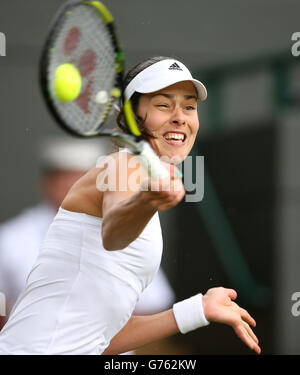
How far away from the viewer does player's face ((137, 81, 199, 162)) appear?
2277 mm

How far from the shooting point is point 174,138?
2293mm

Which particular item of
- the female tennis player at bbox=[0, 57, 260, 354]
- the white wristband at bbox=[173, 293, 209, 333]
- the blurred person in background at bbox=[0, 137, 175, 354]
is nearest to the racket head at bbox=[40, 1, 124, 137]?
the female tennis player at bbox=[0, 57, 260, 354]

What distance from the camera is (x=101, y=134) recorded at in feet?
6.77

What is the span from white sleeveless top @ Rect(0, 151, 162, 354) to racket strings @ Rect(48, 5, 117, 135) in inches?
10.4

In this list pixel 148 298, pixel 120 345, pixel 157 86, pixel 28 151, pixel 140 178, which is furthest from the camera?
pixel 28 151

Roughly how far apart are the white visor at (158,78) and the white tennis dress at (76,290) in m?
0.35

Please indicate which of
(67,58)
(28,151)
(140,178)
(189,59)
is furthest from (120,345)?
(189,59)

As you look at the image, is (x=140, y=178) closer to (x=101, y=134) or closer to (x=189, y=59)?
(x=101, y=134)

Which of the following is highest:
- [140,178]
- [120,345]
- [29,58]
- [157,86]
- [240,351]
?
[29,58]

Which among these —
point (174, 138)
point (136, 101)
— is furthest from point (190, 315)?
point (136, 101)

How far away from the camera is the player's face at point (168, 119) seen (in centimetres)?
228

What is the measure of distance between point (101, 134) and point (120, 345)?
2.32 feet

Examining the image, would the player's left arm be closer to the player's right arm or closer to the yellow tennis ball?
the player's right arm

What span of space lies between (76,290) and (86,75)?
0.53m
